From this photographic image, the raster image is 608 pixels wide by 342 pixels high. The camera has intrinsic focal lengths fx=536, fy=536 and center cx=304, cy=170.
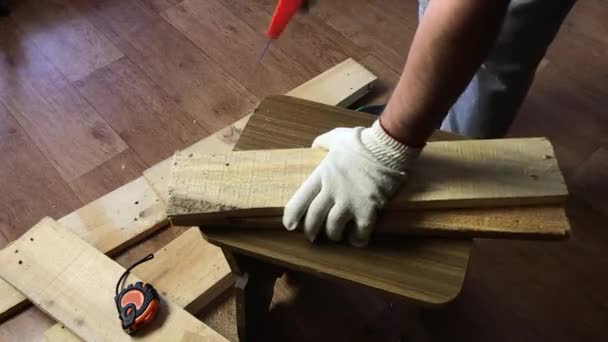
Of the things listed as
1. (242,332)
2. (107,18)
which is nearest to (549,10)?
(242,332)

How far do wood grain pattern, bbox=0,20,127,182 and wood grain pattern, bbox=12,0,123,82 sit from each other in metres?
0.03

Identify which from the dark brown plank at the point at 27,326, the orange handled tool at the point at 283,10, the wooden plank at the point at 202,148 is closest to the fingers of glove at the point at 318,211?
the orange handled tool at the point at 283,10

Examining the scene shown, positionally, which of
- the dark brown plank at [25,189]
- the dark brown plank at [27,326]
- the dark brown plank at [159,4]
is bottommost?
the dark brown plank at [27,326]

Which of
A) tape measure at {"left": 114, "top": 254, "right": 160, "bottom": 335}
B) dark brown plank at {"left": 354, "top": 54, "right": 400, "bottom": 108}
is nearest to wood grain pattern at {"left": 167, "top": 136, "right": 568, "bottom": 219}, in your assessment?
tape measure at {"left": 114, "top": 254, "right": 160, "bottom": 335}

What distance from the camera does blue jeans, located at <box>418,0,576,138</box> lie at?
0.85m

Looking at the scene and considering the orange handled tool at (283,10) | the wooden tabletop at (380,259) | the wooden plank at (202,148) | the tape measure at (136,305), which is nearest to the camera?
the wooden tabletop at (380,259)

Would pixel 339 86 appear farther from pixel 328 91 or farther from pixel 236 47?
pixel 236 47

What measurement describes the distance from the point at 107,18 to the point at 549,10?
1.17 meters

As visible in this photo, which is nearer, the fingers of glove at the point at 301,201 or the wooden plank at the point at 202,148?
the fingers of glove at the point at 301,201

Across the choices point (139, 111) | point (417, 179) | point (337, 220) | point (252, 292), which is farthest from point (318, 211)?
point (139, 111)

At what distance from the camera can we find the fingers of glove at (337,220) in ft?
2.02

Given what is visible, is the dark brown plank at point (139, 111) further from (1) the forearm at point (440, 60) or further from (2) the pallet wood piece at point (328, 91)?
(1) the forearm at point (440, 60)

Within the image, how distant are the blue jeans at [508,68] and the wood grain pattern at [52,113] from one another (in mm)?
774

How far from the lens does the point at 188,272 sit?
1018 mm
